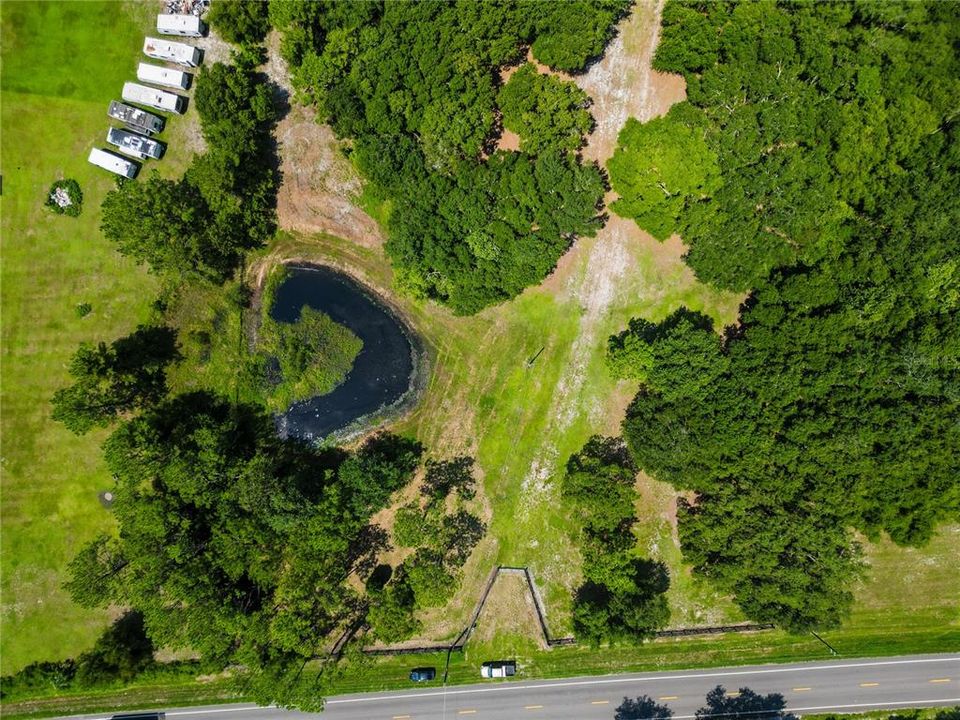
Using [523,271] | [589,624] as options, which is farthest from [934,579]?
[523,271]

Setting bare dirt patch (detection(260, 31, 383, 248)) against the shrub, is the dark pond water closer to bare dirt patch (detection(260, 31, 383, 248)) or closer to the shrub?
bare dirt patch (detection(260, 31, 383, 248))

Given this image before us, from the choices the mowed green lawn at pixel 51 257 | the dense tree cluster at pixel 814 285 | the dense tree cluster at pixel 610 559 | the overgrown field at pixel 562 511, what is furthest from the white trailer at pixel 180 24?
the dense tree cluster at pixel 610 559

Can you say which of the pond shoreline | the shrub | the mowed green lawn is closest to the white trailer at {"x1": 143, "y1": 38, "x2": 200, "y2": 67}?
the mowed green lawn

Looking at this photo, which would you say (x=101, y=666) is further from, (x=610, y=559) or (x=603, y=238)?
(x=603, y=238)

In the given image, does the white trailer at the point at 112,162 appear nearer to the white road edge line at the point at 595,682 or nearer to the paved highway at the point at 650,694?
the paved highway at the point at 650,694

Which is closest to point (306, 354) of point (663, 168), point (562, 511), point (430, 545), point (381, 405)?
point (381, 405)

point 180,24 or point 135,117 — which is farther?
point 135,117

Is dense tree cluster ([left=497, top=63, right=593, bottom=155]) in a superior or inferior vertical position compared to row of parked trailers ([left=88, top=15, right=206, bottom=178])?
inferior
